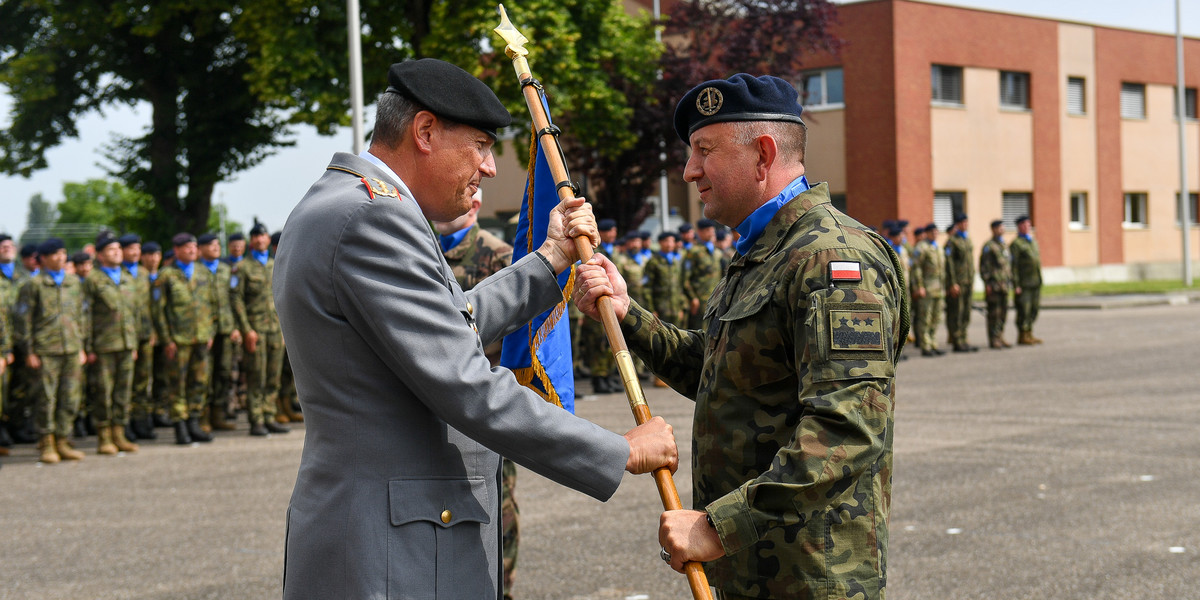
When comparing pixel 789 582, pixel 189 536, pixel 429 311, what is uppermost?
pixel 429 311

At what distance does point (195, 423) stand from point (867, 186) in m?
24.1

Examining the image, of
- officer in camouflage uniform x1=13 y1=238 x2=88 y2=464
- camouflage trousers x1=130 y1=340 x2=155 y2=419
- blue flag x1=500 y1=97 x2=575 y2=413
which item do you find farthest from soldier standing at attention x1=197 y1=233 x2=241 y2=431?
blue flag x1=500 y1=97 x2=575 y2=413

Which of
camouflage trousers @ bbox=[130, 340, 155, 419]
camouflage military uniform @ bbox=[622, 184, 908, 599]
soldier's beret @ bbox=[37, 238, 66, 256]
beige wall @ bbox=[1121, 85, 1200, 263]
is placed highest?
beige wall @ bbox=[1121, 85, 1200, 263]

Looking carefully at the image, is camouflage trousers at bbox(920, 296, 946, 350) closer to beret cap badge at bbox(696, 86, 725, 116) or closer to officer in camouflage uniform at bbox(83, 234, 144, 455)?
officer in camouflage uniform at bbox(83, 234, 144, 455)

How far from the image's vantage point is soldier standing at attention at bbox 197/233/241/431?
1255 centimetres

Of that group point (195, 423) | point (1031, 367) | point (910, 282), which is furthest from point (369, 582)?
point (910, 282)

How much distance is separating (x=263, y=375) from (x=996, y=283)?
13103 mm

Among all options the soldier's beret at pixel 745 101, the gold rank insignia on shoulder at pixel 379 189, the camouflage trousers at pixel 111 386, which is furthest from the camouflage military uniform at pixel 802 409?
the camouflage trousers at pixel 111 386

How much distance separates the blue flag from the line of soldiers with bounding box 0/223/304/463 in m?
8.19

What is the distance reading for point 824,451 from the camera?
250 cm

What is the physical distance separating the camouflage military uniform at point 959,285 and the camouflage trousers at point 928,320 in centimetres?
31

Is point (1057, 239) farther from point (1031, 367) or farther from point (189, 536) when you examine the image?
point (189, 536)

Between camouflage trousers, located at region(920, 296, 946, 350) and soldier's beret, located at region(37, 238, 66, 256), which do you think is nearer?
soldier's beret, located at region(37, 238, 66, 256)

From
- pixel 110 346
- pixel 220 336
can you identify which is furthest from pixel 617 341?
pixel 220 336
